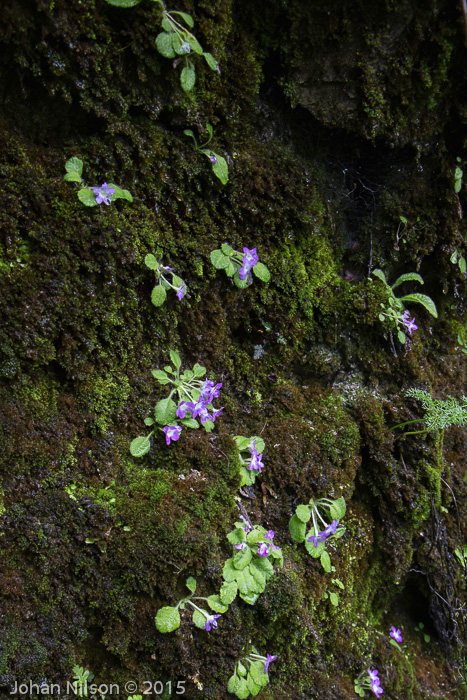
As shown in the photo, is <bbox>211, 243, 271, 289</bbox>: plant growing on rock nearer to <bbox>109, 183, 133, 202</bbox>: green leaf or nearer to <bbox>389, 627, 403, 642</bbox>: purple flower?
<bbox>109, 183, 133, 202</bbox>: green leaf

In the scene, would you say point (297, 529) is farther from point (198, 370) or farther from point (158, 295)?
point (158, 295)

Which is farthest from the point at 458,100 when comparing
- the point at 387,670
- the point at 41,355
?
the point at 387,670

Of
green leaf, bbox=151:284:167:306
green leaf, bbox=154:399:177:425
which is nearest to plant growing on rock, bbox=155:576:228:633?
green leaf, bbox=154:399:177:425

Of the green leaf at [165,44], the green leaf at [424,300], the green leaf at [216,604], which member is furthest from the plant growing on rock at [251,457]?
the green leaf at [165,44]

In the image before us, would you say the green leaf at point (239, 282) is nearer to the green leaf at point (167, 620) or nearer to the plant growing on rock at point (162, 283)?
the plant growing on rock at point (162, 283)

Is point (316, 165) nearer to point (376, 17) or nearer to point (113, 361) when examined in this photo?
point (376, 17)
